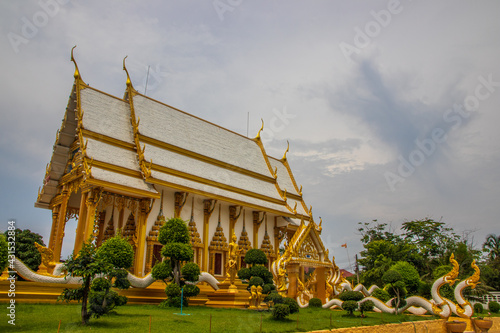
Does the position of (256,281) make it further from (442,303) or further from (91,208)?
(442,303)

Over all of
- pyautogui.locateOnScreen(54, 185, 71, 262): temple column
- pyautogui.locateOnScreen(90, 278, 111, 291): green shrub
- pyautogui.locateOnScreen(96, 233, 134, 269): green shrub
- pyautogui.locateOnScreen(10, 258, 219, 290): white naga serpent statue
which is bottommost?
pyautogui.locateOnScreen(90, 278, 111, 291): green shrub

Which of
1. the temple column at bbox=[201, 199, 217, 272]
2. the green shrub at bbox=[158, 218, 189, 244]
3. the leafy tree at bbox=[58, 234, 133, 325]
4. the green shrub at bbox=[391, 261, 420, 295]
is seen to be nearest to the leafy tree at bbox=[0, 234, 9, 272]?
the leafy tree at bbox=[58, 234, 133, 325]

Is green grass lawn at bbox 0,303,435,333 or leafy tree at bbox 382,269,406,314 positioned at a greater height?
leafy tree at bbox 382,269,406,314

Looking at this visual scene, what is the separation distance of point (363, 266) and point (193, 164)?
1770 centimetres

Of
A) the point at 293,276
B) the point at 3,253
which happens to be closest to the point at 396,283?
the point at 293,276

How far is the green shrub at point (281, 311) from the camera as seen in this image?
31.5 feet

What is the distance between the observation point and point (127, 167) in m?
14.7

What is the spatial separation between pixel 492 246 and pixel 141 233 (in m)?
37.1

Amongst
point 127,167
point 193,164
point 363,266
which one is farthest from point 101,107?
point 363,266

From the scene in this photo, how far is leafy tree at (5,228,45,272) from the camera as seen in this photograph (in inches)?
778

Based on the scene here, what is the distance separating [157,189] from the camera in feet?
51.3

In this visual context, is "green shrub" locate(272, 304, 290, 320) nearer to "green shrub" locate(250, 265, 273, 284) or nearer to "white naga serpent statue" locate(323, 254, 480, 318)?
"green shrub" locate(250, 265, 273, 284)

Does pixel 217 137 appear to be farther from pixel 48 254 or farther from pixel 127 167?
pixel 48 254

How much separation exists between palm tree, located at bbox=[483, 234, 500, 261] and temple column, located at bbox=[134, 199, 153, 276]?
35868 millimetres
